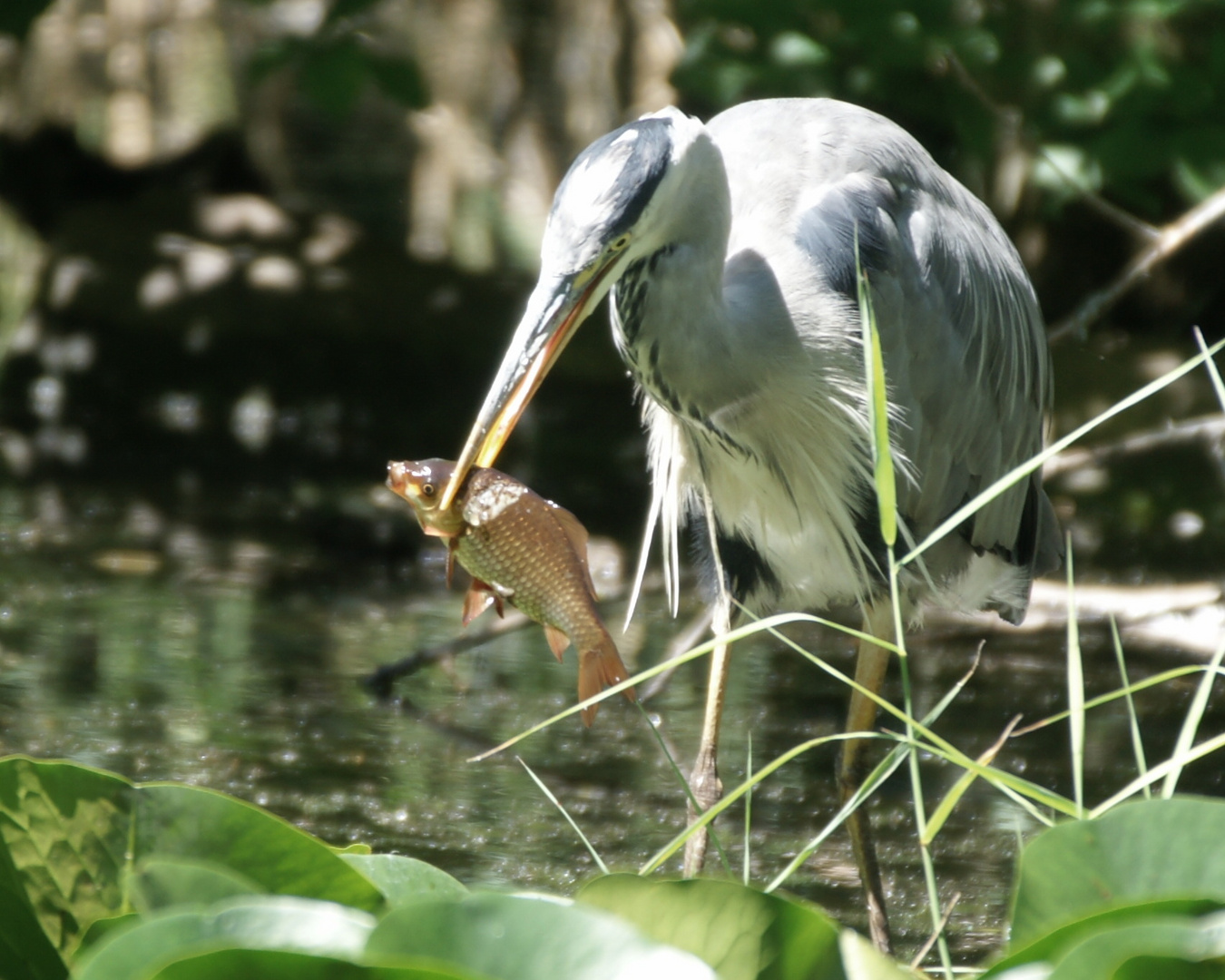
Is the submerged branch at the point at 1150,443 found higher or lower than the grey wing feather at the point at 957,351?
lower

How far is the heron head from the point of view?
2.26 meters

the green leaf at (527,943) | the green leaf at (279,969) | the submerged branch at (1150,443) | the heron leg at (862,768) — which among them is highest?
the green leaf at (279,969)

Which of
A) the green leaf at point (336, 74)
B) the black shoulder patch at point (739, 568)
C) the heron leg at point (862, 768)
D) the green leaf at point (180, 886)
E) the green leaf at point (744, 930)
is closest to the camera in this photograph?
the green leaf at point (180, 886)

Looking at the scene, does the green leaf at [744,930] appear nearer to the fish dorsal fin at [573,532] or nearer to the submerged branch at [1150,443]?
the fish dorsal fin at [573,532]

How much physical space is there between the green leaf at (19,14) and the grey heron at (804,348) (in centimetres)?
272

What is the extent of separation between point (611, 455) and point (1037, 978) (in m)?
5.81

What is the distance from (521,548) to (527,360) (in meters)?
0.28

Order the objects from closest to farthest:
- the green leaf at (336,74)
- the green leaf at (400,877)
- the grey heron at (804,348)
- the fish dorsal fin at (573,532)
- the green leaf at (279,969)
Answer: the green leaf at (279,969) < the green leaf at (400,877) < the fish dorsal fin at (573,532) < the grey heron at (804,348) < the green leaf at (336,74)

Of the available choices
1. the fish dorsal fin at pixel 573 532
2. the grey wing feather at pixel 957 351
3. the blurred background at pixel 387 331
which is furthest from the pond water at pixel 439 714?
the fish dorsal fin at pixel 573 532

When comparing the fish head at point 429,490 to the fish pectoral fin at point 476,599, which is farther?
the fish pectoral fin at point 476,599

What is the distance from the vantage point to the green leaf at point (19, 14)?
193 inches

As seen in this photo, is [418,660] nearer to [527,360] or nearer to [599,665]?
[599,665]

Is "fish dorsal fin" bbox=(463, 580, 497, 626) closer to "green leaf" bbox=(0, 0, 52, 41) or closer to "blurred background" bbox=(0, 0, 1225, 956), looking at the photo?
"blurred background" bbox=(0, 0, 1225, 956)

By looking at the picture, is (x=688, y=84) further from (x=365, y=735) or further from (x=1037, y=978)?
(x=1037, y=978)
